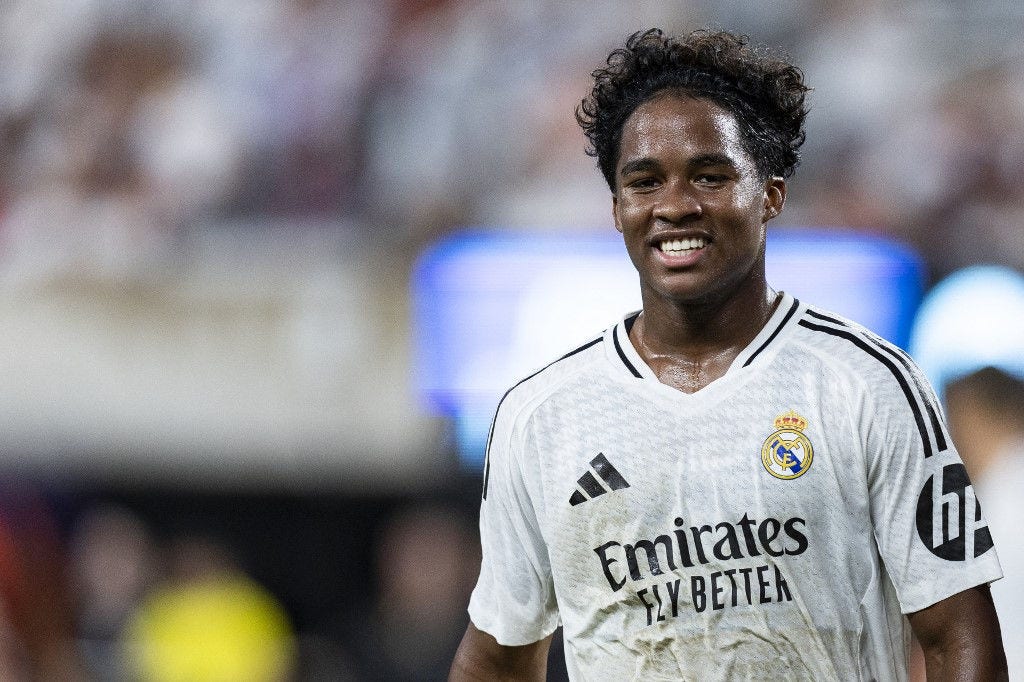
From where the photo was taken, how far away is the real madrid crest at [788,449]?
9.40 ft

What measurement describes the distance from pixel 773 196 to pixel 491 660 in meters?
1.19

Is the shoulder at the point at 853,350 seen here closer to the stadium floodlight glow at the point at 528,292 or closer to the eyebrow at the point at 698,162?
the eyebrow at the point at 698,162

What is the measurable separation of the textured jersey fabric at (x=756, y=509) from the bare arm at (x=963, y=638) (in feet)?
0.12

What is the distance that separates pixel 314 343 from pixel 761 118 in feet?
24.2

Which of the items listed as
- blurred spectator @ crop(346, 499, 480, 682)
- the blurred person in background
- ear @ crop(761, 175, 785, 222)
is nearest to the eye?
ear @ crop(761, 175, 785, 222)

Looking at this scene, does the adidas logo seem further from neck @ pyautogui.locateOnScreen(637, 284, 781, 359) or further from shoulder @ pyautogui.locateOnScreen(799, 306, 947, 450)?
shoulder @ pyautogui.locateOnScreen(799, 306, 947, 450)

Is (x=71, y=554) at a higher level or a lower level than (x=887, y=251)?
lower

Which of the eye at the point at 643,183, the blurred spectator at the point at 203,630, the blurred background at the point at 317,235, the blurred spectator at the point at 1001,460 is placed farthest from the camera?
the blurred background at the point at 317,235

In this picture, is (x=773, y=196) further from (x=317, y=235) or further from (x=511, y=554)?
(x=317, y=235)

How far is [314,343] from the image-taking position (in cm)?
1018

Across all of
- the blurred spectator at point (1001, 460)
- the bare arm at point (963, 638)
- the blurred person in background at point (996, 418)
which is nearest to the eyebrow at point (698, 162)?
the bare arm at point (963, 638)

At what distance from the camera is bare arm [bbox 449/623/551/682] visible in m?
3.32

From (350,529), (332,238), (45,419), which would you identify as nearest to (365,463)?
(350,529)

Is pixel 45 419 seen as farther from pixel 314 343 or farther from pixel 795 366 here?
pixel 795 366
